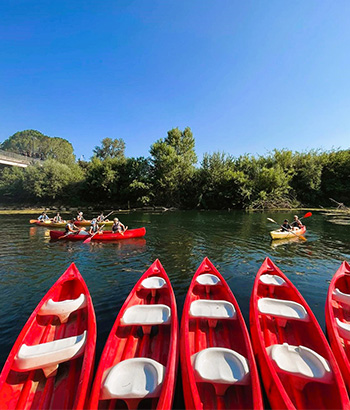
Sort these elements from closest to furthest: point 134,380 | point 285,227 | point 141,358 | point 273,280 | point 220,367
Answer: point 134,380 < point 220,367 < point 141,358 < point 273,280 < point 285,227

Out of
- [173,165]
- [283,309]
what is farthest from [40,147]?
[283,309]

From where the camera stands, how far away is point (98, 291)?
6.94 metres

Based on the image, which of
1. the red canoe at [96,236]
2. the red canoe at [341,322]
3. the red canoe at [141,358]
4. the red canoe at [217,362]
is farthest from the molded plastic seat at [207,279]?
the red canoe at [96,236]

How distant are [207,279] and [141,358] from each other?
3.49 metres

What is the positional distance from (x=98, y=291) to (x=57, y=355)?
3.79 meters

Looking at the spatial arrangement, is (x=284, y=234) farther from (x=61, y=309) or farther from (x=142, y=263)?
(x=61, y=309)

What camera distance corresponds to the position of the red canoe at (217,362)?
2873 mm

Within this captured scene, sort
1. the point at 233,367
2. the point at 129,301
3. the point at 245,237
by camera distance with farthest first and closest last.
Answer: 1. the point at 245,237
2. the point at 129,301
3. the point at 233,367

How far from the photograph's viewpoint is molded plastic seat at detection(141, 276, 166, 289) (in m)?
5.86

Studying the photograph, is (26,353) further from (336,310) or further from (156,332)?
(336,310)

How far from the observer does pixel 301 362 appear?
3.24 metres

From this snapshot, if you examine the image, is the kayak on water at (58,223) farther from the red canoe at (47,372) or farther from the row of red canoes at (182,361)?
the red canoe at (47,372)

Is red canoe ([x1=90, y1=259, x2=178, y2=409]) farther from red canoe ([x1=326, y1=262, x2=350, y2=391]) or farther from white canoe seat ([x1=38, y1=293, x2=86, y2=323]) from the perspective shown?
red canoe ([x1=326, y1=262, x2=350, y2=391])

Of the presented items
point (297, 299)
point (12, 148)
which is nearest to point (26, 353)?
point (297, 299)
